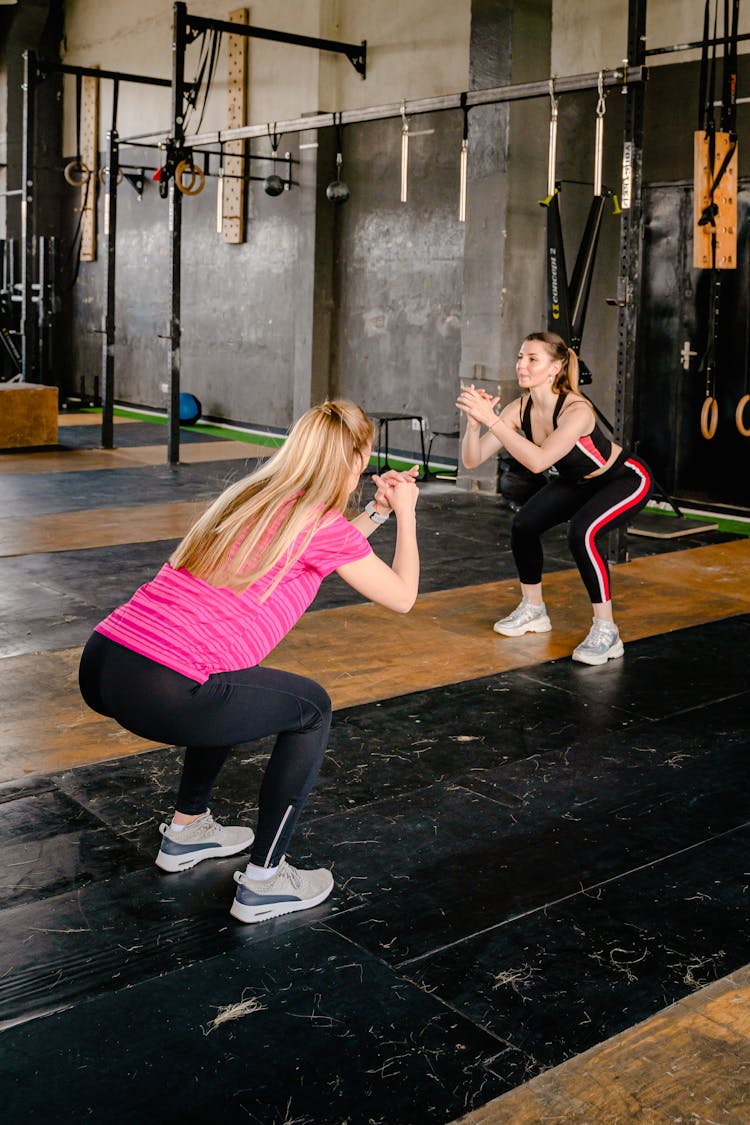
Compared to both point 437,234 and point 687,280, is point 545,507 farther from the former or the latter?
point 437,234

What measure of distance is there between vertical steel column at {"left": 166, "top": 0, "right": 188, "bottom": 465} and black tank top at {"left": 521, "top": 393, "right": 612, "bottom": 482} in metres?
5.14

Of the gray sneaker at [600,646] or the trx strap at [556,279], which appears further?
the trx strap at [556,279]

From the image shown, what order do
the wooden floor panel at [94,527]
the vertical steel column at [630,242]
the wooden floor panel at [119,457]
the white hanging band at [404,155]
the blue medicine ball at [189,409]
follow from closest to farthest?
the vertical steel column at [630,242] → the white hanging band at [404,155] → the wooden floor panel at [94,527] → the wooden floor panel at [119,457] → the blue medicine ball at [189,409]

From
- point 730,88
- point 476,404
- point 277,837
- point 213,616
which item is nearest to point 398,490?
point 213,616

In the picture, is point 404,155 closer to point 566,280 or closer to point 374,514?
point 566,280

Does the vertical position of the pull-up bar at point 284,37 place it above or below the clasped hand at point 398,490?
above

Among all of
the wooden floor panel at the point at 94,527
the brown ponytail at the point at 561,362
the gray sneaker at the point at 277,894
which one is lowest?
the gray sneaker at the point at 277,894

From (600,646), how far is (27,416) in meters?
7.13

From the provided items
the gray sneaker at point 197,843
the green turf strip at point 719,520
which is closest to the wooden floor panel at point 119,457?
the green turf strip at point 719,520

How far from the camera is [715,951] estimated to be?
2.69 meters

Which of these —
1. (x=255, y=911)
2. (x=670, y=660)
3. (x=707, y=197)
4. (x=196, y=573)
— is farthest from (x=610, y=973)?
(x=707, y=197)

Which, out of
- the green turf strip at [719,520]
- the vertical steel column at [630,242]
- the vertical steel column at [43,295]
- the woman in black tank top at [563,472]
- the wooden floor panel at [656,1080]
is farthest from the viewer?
the vertical steel column at [43,295]

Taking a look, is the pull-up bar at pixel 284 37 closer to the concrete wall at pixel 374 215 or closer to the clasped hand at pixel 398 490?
the concrete wall at pixel 374 215

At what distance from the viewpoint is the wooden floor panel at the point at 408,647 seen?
3969 millimetres
